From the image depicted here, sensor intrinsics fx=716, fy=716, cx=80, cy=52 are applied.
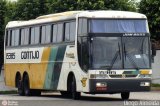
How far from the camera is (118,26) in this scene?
27.5m

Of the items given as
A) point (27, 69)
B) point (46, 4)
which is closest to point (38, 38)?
point (27, 69)

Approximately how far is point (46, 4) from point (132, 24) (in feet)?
78.1

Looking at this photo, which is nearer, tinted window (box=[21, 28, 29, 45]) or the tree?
tinted window (box=[21, 28, 29, 45])

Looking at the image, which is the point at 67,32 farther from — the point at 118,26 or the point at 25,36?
the point at 25,36

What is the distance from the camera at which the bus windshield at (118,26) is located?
2720cm

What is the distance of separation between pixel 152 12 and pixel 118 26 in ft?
58.7

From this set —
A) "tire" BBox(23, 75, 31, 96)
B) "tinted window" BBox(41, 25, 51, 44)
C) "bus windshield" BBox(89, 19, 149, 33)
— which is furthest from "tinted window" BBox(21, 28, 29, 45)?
"bus windshield" BBox(89, 19, 149, 33)

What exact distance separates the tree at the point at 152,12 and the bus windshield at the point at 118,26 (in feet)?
54.5

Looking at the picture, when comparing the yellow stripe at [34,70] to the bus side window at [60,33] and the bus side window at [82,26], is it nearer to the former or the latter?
the bus side window at [60,33]

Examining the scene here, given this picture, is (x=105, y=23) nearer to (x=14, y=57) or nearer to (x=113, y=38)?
(x=113, y=38)

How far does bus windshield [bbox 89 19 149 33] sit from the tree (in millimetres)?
16621

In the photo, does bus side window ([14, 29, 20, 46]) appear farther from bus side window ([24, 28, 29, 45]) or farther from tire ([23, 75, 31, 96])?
tire ([23, 75, 31, 96])

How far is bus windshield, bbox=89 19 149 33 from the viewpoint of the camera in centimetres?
2720

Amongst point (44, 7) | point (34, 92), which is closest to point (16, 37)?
point (34, 92)
